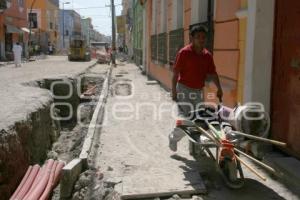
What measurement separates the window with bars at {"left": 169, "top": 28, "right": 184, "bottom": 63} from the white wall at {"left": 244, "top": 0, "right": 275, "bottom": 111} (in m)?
5.19

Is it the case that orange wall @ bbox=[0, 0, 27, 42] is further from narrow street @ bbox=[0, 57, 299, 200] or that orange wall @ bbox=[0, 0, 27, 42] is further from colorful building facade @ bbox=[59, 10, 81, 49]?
colorful building facade @ bbox=[59, 10, 81, 49]

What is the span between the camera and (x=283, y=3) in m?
5.47

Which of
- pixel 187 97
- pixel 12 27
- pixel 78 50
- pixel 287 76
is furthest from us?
pixel 12 27

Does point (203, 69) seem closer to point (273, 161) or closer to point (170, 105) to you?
point (273, 161)

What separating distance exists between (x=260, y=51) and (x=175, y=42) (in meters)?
6.25

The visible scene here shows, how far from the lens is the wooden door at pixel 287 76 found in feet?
17.0

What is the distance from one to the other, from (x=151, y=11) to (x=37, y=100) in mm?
10544

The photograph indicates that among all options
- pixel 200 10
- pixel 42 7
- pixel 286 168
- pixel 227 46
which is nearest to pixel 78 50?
pixel 42 7

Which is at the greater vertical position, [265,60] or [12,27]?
[12,27]

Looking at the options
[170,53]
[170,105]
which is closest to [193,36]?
[170,105]

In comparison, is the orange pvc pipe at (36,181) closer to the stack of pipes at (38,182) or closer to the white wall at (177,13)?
the stack of pipes at (38,182)

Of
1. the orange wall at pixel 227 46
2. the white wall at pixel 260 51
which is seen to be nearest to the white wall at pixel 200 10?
the orange wall at pixel 227 46

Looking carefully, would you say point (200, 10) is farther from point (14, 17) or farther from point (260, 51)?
point (14, 17)

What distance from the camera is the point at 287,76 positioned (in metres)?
5.39
